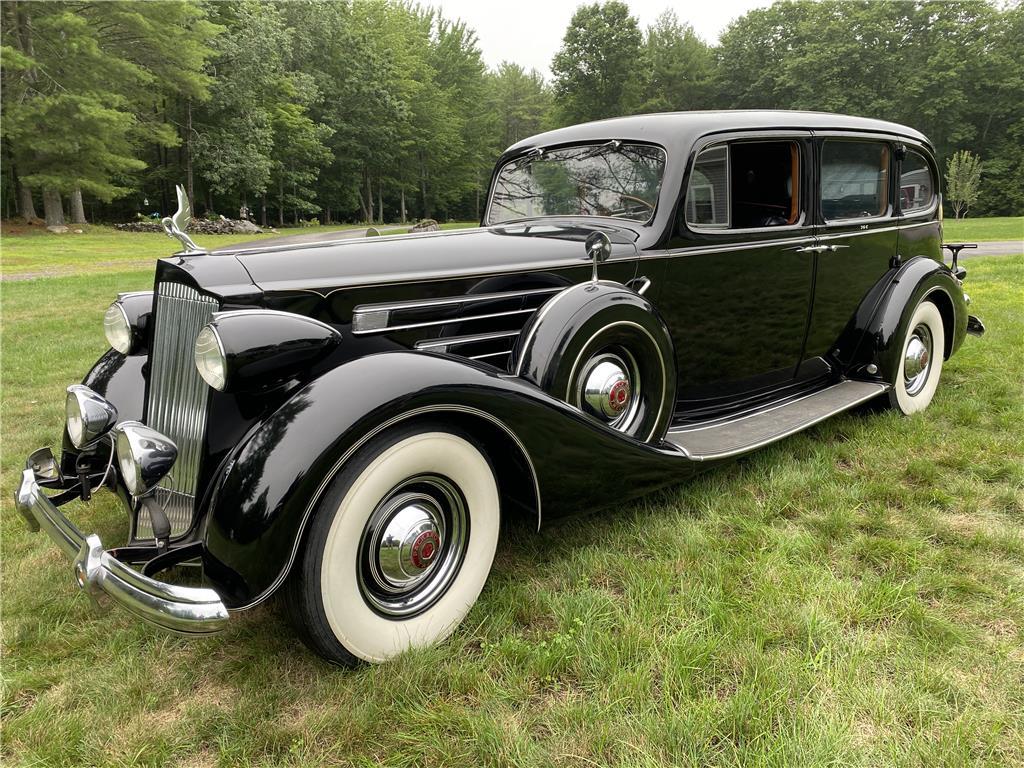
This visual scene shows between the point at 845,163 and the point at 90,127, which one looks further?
the point at 90,127

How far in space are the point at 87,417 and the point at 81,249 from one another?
19995mm

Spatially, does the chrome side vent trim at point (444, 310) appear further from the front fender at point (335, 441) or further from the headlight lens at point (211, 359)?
the headlight lens at point (211, 359)

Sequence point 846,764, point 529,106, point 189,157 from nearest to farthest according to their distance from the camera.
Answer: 1. point 846,764
2. point 189,157
3. point 529,106

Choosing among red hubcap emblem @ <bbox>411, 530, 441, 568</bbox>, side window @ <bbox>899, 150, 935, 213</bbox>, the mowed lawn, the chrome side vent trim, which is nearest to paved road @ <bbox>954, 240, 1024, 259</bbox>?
side window @ <bbox>899, 150, 935, 213</bbox>

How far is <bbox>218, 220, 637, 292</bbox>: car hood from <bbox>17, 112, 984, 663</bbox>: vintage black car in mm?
13

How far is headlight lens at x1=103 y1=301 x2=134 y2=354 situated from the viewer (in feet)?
9.13

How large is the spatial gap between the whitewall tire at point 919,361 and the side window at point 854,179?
76cm

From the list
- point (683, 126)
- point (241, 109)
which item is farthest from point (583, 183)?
point (241, 109)

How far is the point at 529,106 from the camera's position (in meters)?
52.4

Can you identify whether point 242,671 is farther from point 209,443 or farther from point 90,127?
point 90,127

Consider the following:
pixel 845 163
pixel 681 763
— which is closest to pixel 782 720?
pixel 681 763

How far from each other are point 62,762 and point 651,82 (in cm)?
4732

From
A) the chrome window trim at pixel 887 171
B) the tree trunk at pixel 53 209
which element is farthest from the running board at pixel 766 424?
the tree trunk at pixel 53 209

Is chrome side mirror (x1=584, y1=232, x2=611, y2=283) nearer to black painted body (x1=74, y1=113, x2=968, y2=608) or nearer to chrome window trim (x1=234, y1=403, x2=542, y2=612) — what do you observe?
black painted body (x1=74, y1=113, x2=968, y2=608)
